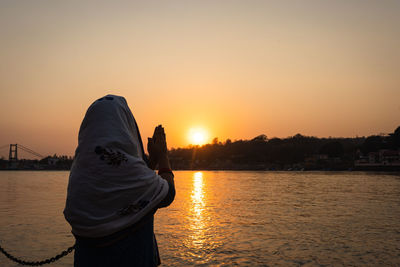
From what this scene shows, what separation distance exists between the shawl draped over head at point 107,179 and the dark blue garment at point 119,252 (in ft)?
0.33

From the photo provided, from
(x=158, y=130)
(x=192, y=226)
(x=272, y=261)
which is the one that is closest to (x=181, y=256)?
(x=272, y=261)

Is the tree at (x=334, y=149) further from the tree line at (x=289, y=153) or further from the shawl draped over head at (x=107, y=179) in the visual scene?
Answer: the shawl draped over head at (x=107, y=179)

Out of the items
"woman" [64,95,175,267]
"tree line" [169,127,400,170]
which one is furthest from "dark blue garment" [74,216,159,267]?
"tree line" [169,127,400,170]

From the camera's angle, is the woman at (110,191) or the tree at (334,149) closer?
the woman at (110,191)

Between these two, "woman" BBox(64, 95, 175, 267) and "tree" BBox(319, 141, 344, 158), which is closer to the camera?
"woman" BBox(64, 95, 175, 267)

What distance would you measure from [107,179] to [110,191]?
0.17 ft

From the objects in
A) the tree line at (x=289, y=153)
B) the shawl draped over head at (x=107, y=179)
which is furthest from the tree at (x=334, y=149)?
the shawl draped over head at (x=107, y=179)

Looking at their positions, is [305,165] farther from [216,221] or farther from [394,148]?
[216,221]

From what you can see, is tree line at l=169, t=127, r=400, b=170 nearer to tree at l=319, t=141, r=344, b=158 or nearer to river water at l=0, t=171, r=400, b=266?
tree at l=319, t=141, r=344, b=158

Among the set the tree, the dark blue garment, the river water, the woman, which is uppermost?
the tree

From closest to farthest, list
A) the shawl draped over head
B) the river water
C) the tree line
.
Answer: the shawl draped over head
the river water
the tree line

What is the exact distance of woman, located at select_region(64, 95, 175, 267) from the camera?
1442 mm

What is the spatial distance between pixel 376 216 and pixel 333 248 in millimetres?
8152

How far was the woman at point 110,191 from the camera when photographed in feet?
4.73
